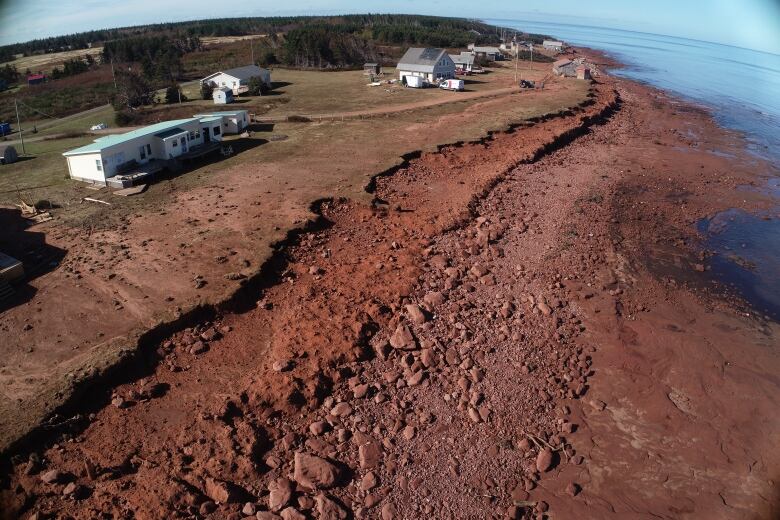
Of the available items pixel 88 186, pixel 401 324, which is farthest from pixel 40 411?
pixel 88 186

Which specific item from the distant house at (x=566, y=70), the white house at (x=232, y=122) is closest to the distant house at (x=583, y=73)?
the distant house at (x=566, y=70)

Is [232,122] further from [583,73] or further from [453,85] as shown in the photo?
[583,73]

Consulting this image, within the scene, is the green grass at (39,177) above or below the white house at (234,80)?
below

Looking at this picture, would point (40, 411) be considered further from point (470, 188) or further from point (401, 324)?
point (470, 188)

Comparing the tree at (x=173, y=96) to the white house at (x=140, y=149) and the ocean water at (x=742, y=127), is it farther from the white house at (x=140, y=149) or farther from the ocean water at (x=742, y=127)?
the ocean water at (x=742, y=127)

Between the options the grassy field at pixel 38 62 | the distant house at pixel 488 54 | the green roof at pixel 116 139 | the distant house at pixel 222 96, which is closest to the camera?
the green roof at pixel 116 139

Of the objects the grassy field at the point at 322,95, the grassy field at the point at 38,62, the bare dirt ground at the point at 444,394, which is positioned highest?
the grassy field at the point at 38,62

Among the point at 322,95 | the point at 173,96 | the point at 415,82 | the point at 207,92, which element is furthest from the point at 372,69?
the point at 173,96
